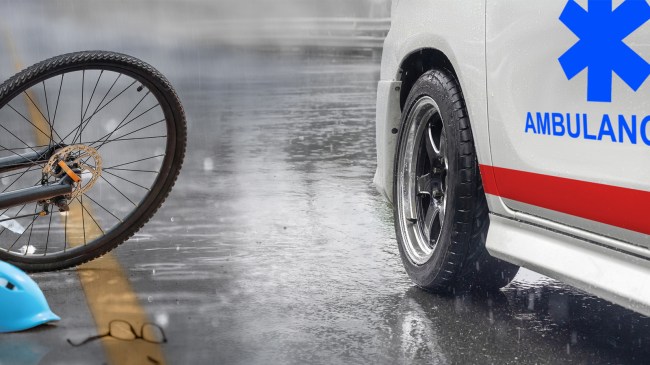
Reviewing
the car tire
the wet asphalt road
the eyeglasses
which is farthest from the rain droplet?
the eyeglasses

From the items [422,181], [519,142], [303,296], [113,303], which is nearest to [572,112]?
[519,142]

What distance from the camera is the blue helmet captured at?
430 centimetres

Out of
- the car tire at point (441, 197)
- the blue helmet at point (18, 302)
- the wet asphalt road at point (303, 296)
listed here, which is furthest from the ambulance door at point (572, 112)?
the blue helmet at point (18, 302)

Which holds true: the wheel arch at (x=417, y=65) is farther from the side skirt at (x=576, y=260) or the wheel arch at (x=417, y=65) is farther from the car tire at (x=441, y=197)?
the side skirt at (x=576, y=260)

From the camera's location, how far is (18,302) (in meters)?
4.36

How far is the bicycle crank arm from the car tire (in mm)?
1438

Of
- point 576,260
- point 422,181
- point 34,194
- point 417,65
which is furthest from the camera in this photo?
point 417,65

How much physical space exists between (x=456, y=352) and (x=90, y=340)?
1.28 m

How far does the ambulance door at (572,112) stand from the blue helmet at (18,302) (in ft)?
5.57

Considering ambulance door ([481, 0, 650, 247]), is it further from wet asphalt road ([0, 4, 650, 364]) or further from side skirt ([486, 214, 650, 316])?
wet asphalt road ([0, 4, 650, 364])

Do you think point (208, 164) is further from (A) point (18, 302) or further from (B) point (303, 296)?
(A) point (18, 302)

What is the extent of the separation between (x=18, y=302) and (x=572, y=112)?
2.04 meters

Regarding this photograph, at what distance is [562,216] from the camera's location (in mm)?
4121

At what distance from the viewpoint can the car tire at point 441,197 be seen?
15.5 ft
